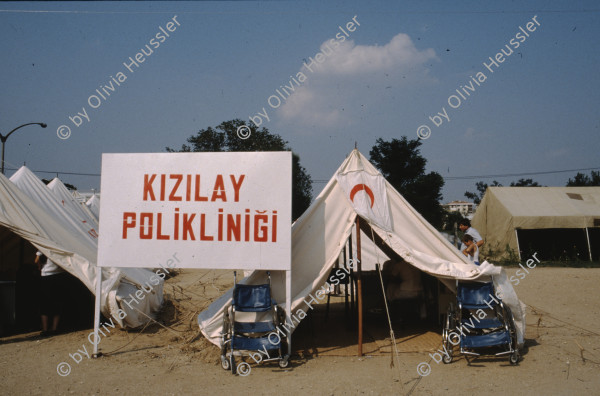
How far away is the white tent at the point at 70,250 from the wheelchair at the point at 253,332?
7.19 feet

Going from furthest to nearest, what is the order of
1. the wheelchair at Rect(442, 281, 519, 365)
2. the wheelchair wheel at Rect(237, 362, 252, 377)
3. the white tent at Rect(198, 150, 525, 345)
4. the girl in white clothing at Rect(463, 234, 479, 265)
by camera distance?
the girl in white clothing at Rect(463, 234, 479, 265)
the white tent at Rect(198, 150, 525, 345)
the wheelchair at Rect(442, 281, 519, 365)
the wheelchair wheel at Rect(237, 362, 252, 377)

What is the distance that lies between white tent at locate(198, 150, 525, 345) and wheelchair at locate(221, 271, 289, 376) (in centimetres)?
24

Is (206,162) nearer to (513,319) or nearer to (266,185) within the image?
(266,185)

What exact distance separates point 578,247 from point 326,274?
1739 cm

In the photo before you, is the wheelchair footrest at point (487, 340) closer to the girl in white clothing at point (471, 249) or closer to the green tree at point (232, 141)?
the girl in white clothing at point (471, 249)

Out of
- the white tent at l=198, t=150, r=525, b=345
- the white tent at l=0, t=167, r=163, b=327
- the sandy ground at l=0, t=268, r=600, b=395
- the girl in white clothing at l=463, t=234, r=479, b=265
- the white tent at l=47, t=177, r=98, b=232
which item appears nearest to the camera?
the sandy ground at l=0, t=268, r=600, b=395

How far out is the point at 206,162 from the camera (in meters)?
5.70

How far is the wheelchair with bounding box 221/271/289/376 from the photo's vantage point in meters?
5.09

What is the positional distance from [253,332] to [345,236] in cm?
175

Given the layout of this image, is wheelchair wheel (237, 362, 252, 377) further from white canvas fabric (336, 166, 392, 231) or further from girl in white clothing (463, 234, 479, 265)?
girl in white clothing (463, 234, 479, 265)

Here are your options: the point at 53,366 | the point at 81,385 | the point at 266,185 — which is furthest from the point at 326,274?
the point at 53,366

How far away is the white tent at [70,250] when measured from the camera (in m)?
6.49

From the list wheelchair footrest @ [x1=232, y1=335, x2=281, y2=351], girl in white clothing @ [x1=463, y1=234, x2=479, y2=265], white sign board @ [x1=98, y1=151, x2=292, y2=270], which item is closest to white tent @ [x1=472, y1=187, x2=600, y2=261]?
girl in white clothing @ [x1=463, y1=234, x2=479, y2=265]

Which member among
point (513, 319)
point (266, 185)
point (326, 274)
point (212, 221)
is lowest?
point (513, 319)
